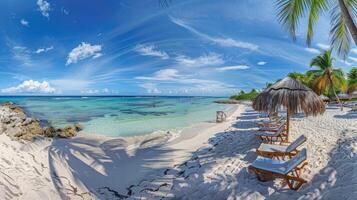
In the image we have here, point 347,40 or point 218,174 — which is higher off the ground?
point 347,40

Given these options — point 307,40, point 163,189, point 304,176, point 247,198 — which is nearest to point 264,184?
point 247,198

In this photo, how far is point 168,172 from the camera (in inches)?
207

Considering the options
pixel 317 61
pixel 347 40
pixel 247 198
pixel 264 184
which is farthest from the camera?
pixel 317 61

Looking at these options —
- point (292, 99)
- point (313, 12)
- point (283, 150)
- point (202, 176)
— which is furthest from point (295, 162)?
point (313, 12)

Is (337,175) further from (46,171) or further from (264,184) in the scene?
(46,171)

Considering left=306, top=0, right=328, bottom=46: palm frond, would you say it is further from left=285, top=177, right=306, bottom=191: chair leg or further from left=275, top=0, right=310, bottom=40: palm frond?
left=285, top=177, right=306, bottom=191: chair leg

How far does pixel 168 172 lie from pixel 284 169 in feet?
8.56

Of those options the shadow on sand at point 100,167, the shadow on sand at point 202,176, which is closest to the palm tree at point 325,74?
the shadow on sand at point 202,176

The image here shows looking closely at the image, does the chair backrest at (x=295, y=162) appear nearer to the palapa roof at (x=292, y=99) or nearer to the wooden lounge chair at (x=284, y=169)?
the wooden lounge chair at (x=284, y=169)

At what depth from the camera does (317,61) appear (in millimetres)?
21938

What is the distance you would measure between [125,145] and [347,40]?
7231 mm

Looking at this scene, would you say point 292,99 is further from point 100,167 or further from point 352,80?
point 352,80

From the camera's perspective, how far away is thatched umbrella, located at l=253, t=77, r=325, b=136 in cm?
572

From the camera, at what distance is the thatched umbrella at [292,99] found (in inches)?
225
